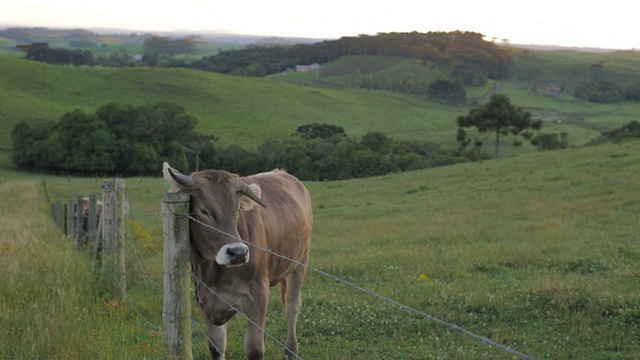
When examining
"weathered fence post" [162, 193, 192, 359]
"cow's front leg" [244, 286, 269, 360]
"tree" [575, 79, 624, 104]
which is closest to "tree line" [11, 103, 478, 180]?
"cow's front leg" [244, 286, 269, 360]

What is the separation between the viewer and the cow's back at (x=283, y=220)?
24.5ft

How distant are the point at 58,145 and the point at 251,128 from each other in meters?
34.7

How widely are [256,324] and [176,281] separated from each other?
5.12 ft

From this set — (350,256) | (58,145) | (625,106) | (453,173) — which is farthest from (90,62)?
(350,256)

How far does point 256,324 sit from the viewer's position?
6562 millimetres

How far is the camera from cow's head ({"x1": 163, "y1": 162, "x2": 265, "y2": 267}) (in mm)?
5809

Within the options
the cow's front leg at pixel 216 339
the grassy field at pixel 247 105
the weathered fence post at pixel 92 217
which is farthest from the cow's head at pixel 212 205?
the grassy field at pixel 247 105

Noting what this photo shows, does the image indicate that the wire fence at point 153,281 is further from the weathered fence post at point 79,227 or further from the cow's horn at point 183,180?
the cow's horn at point 183,180

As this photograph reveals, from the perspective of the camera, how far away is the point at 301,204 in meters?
8.76

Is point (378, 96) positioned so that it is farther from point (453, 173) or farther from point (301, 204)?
point (301, 204)

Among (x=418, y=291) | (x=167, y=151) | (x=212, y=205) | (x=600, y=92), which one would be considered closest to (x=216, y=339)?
(x=212, y=205)

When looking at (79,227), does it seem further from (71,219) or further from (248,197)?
(248,197)

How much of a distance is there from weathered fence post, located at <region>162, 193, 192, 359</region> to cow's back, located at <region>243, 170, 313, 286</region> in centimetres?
164

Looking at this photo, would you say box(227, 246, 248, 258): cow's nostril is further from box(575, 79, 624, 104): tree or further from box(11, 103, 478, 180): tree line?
box(575, 79, 624, 104): tree
